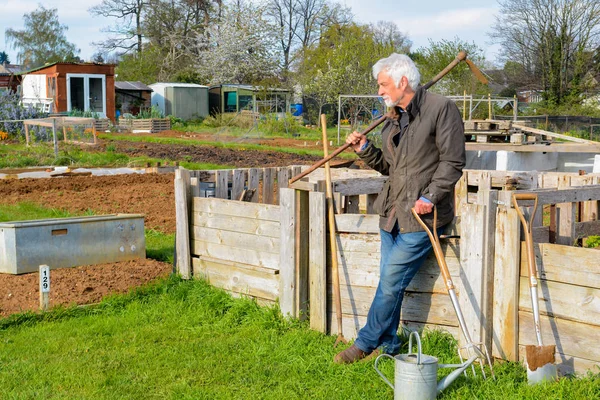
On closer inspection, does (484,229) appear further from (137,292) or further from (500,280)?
(137,292)

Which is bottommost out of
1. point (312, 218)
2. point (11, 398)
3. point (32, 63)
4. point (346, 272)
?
point (11, 398)

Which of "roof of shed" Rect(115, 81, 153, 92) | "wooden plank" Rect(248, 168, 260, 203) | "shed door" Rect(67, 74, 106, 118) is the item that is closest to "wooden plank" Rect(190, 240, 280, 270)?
"wooden plank" Rect(248, 168, 260, 203)

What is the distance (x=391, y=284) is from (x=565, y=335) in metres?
1.09

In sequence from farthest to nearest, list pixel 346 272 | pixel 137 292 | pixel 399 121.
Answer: pixel 137 292
pixel 346 272
pixel 399 121

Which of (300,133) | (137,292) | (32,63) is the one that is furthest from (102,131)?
(32,63)

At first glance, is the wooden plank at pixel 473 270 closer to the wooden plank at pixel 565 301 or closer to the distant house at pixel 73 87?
the wooden plank at pixel 565 301

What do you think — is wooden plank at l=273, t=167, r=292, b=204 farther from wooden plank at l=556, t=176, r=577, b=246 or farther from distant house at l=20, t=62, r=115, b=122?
distant house at l=20, t=62, r=115, b=122

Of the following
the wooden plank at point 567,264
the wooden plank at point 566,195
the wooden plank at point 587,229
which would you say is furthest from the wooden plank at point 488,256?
the wooden plank at point 587,229

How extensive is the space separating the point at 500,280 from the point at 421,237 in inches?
22.0

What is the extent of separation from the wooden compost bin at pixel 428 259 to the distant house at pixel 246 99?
35.6 m

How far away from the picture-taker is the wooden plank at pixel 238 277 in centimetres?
654

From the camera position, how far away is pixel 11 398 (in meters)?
4.79

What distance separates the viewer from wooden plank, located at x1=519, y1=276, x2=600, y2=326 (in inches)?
179

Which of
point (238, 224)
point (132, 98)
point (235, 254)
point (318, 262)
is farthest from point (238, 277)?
point (132, 98)
